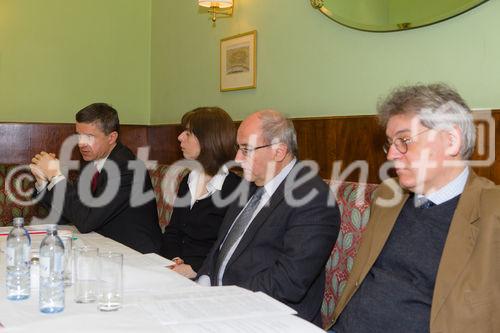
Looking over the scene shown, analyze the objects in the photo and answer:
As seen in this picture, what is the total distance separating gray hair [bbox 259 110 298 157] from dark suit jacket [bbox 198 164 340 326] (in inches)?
4.4

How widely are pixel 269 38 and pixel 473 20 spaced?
147cm

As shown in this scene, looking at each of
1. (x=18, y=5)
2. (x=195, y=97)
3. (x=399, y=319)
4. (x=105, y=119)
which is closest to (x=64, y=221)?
(x=105, y=119)

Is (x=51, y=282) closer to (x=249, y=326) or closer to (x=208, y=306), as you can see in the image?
(x=208, y=306)

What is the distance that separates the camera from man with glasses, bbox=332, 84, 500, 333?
1.65 meters

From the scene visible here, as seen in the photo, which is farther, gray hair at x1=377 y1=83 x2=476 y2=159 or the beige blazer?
gray hair at x1=377 y1=83 x2=476 y2=159

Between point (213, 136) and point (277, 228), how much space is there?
3.08 ft

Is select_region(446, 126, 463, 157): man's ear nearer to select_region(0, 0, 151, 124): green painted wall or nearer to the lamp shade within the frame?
the lamp shade

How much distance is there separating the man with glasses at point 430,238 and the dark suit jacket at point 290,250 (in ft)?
0.50

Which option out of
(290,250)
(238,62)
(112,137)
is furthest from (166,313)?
(238,62)

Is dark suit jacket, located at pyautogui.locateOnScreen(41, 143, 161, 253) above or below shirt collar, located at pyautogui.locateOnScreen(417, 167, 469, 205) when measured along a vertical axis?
below

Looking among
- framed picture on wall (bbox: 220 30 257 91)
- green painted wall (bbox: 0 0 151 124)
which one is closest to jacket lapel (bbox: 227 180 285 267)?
framed picture on wall (bbox: 220 30 257 91)

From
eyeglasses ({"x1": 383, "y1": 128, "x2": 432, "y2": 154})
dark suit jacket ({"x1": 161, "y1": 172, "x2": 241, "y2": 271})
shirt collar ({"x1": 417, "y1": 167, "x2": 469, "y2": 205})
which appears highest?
eyeglasses ({"x1": 383, "y1": 128, "x2": 432, "y2": 154})

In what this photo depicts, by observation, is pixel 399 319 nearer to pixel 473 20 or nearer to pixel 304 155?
pixel 473 20

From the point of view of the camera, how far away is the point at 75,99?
16.0 ft
